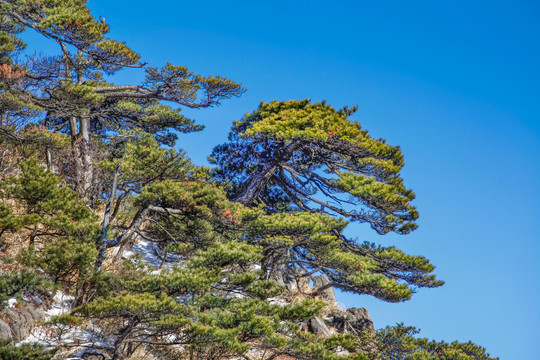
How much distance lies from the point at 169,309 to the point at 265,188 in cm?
1129

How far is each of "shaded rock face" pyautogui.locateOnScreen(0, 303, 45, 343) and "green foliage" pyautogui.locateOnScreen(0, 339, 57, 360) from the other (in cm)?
158

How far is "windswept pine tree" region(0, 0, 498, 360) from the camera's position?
31.7ft

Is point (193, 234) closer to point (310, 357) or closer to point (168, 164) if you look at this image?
point (168, 164)

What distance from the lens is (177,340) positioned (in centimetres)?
930

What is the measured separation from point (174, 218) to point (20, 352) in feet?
22.2

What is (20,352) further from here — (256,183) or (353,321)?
(353,321)

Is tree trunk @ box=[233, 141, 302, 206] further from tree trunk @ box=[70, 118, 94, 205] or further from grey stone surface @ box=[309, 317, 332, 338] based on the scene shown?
tree trunk @ box=[70, 118, 94, 205]

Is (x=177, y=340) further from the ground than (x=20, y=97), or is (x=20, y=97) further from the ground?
(x=20, y=97)

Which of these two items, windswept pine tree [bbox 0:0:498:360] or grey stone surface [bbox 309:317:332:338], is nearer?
windswept pine tree [bbox 0:0:498:360]

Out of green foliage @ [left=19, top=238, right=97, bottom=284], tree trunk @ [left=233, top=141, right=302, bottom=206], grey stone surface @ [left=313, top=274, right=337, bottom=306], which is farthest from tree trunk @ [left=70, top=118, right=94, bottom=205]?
grey stone surface @ [left=313, top=274, right=337, bottom=306]

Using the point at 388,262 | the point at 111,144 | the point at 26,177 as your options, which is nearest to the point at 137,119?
the point at 111,144

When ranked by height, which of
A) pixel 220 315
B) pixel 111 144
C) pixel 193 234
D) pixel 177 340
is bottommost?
pixel 177 340

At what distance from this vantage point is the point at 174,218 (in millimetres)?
13539

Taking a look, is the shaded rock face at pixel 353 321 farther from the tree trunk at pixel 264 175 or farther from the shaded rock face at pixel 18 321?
the shaded rock face at pixel 18 321
